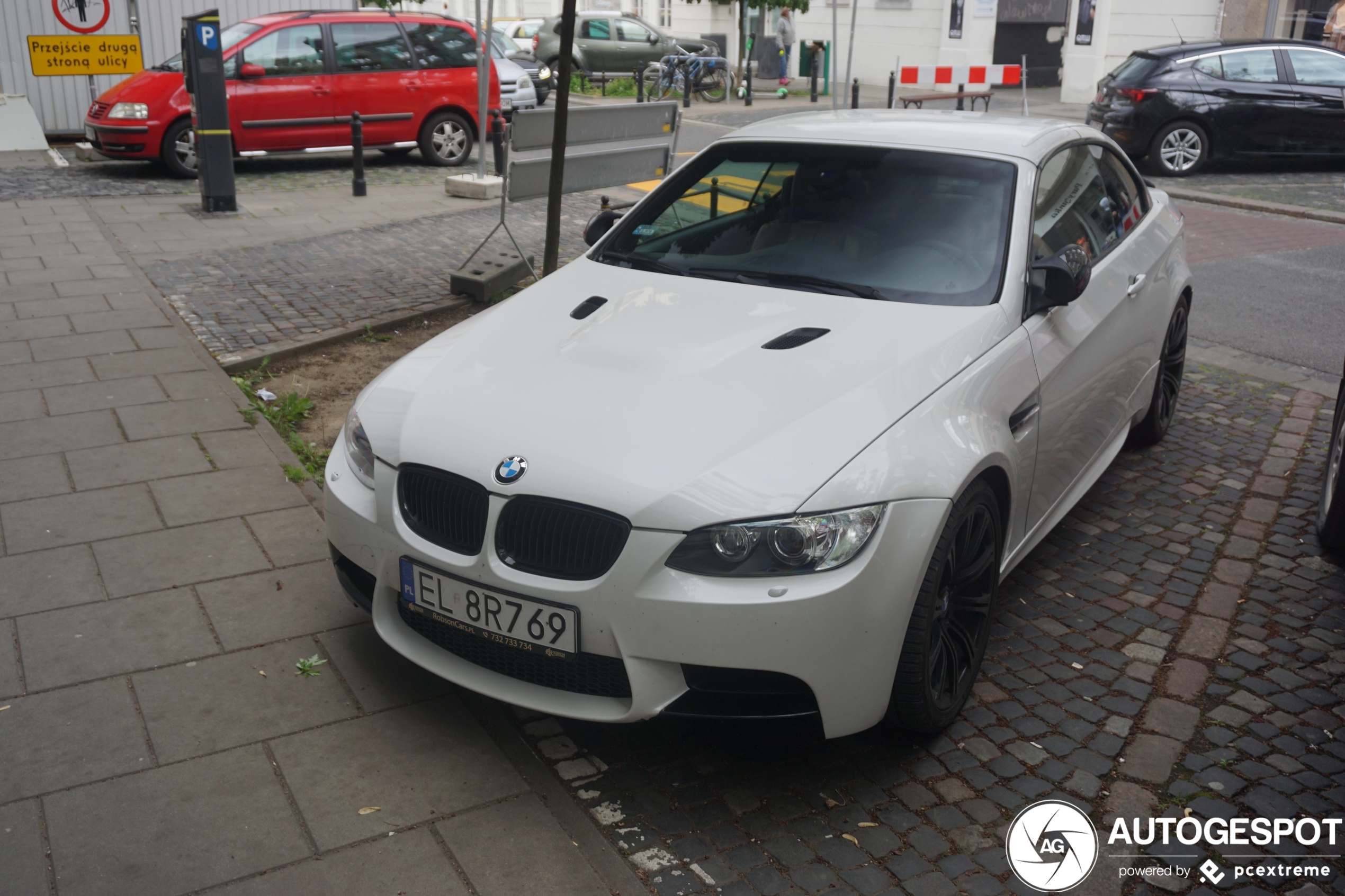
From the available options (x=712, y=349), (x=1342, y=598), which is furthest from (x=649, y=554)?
(x=1342, y=598)

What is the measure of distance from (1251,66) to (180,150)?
43.4 feet

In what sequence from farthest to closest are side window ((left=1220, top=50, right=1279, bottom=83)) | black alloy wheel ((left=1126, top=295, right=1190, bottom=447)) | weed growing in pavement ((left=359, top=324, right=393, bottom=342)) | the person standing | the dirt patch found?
the person standing
side window ((left=1220, top=50, right=1279, bottom=83))
weed growing in pavement ((left=359, top=324, right=393, bottom=342))
the dirt patch
black alloy wheel ((left=1126, top=295, right=1190, bottom=447))

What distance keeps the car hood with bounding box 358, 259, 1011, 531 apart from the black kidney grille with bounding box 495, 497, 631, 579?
0.13 feet

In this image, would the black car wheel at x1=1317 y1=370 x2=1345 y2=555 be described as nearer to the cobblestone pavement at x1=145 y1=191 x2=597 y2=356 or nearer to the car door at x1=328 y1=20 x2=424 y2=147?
the cobblestone pavement at x1=145 y1=191 x2=597 y2=356

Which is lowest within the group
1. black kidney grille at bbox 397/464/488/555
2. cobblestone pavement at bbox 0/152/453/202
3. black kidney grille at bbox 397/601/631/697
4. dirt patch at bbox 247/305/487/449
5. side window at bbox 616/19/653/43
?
dirt patch at bbox 247/305/487/449

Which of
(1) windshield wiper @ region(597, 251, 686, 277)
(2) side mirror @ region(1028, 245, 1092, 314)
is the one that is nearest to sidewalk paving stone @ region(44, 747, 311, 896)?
(1) windshield wiper @ region(597, 251, 686, 277)

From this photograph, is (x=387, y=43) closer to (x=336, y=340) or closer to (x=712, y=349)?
(x=336, y=340)

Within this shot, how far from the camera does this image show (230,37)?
13234 mm

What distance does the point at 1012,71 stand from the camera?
20094 mm

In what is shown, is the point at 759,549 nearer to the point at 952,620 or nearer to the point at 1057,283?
the point at 952,620

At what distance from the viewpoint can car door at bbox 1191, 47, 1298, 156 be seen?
14914 millimetres

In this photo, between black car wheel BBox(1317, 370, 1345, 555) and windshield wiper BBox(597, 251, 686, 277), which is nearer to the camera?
windshield wiper BBox(597, 251, 686, 277)

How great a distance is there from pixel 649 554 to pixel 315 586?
→ 185cm

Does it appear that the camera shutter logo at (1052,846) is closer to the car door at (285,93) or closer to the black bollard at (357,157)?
the black bollard at (357,157)
